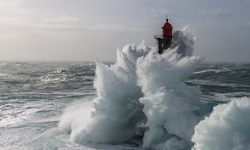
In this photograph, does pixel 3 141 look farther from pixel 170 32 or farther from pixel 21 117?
pixel 170 32

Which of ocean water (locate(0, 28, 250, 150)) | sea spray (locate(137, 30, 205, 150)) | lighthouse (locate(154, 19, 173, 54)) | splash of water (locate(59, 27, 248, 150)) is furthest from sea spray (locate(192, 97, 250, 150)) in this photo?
lighthouse (locate(154, 19, 173, 54))

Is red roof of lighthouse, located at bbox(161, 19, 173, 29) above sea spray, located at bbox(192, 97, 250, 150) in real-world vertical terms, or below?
above

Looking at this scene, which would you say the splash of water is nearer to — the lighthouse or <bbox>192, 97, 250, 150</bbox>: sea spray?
<bbox>192, 97, 250, 150</bbox>: sea spray

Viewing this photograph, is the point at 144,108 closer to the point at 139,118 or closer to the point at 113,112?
the point at 139,118

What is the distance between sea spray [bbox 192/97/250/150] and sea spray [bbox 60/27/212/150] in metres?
1.89

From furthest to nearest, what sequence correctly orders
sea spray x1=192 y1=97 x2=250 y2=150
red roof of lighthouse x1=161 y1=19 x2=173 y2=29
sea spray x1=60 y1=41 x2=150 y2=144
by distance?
red roof of lighthouse x1=161 y1=19 x2=173 y2=29 < sea spray x1=60 y1=41 x2=150 y2=144 < sea spray x1=192 y1=97 x2=250 y2=150

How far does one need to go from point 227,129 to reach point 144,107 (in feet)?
11.0

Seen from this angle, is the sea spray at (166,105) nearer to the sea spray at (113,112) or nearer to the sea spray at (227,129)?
the sea spray at (113,112)

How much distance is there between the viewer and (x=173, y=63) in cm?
1059

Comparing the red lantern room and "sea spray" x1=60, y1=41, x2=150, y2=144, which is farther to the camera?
the red lantern room

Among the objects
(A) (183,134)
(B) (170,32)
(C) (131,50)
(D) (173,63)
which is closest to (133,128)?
(A) (183,134)

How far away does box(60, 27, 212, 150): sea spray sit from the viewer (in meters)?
8.37

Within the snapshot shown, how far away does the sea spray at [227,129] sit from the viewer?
5.84 m

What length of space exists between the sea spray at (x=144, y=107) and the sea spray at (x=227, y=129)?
74.4 inches
